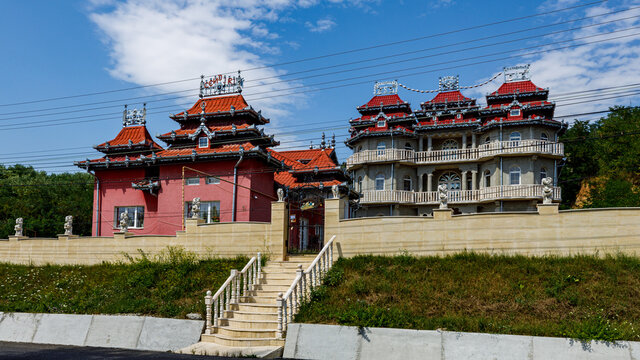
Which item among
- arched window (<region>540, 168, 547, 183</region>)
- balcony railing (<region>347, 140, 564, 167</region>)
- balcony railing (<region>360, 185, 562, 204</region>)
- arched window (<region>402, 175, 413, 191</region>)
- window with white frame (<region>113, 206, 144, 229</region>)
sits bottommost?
window with white frame (<region>113, 206, 144, 229</region>)

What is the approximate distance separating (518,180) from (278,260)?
22.2 meters

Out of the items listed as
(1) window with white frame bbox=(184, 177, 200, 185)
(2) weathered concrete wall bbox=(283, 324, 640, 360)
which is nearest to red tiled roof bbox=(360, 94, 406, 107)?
(1) window with white frame bbox=(184, 177, 200, 185)

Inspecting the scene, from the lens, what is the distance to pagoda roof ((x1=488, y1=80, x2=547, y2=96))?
38.8 metres

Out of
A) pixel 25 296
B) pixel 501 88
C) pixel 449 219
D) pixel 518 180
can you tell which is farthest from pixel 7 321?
pixel 501 88

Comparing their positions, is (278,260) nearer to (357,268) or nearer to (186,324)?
(357,268)

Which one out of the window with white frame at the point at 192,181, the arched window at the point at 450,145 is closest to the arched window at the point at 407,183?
the arched window at the point at 450,145

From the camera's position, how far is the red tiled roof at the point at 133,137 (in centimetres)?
3512

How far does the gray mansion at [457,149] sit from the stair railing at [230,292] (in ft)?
67.3

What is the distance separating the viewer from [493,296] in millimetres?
15047

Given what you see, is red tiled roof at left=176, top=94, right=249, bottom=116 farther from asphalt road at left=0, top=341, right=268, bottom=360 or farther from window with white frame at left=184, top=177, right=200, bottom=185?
asphalt road at left=0, top=341, right=268, bottom=360

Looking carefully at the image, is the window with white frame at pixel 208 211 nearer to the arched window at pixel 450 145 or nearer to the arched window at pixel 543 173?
the arched window at pixel 450 145

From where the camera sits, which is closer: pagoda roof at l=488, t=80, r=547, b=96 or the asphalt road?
the asphalt road

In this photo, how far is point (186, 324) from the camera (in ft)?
54.3

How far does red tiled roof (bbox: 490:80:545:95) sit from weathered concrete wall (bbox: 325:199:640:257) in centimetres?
2346
